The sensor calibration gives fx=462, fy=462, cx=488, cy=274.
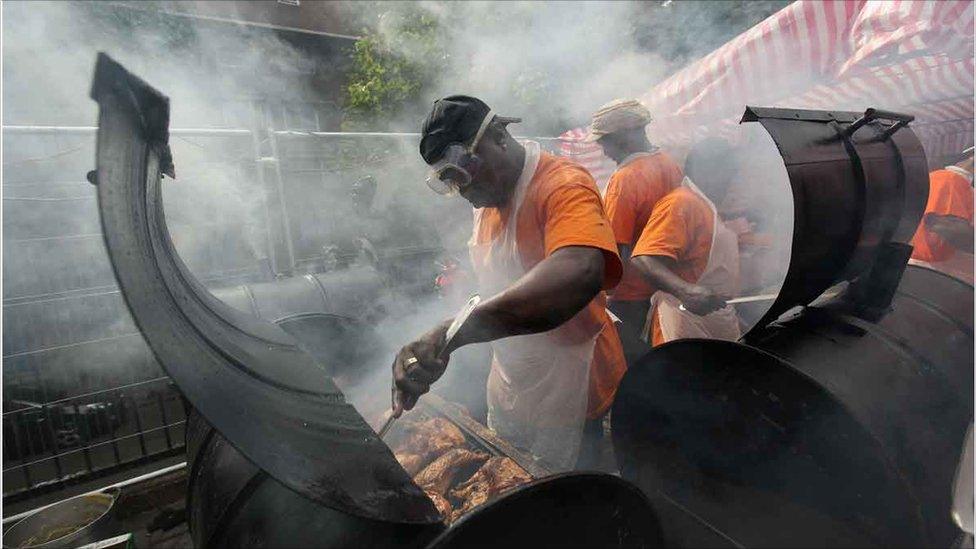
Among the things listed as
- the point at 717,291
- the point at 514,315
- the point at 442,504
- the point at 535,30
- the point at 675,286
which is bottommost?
the point at 442,504

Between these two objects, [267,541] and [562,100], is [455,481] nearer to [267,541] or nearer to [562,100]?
[267,541]

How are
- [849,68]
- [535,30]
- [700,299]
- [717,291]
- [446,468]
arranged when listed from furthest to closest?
[535,30]
[849,68]
[717,291]
[700,299]
[446,468]

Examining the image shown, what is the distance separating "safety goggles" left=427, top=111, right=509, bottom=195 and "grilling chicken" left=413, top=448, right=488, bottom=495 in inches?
58.8

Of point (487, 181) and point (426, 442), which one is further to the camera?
point (426, 442)

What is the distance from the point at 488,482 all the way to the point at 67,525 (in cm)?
328

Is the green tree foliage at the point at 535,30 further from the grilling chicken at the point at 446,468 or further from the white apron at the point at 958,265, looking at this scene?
the grilling chicken at the point at 446,468

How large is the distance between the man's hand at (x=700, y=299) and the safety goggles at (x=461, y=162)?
1658mm

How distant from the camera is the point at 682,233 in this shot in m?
3.13

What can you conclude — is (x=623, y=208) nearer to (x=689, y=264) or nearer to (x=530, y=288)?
(x=689, y=264)

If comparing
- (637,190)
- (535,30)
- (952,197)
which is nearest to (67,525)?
(637,190)

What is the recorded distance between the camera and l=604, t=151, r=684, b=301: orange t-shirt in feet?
11.4

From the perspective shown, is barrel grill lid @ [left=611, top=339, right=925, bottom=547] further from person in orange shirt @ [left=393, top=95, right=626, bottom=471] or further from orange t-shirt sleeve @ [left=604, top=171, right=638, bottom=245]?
orange t-shirt sleeve @ [left=604, top=171, right=638, bottom=245]

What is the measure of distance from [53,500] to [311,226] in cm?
398

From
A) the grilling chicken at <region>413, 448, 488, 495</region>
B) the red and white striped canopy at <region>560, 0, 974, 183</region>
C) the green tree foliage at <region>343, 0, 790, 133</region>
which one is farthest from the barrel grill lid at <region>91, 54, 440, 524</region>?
the green tree foliage at <region>343, 0, 790, 133</region>
